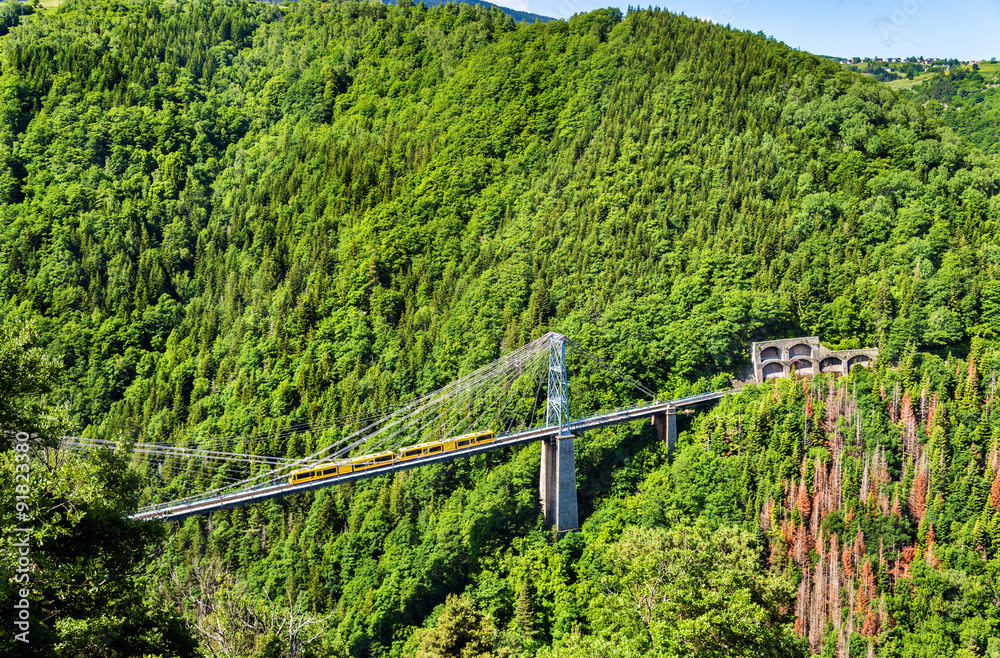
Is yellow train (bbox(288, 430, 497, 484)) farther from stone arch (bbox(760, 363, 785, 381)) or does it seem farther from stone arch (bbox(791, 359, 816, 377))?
stone arch (bbox(791, 359, 816, 377))

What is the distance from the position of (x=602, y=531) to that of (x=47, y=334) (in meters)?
70.3

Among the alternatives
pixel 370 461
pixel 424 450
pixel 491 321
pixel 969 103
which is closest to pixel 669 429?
pixel 424 450

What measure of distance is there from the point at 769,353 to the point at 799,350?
7.14ft

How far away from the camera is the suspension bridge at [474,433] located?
205 ft

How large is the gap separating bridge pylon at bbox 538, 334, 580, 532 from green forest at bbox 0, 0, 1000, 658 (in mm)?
1663

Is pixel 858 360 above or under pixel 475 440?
above

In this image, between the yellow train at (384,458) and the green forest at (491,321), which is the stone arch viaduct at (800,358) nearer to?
the green forest at (491,321)

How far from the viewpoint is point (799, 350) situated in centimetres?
6969

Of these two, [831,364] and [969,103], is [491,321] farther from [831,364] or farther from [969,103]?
[969,103]

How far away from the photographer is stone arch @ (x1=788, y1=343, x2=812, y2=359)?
228 ft

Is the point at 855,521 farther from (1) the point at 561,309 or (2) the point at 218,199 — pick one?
(2) the point at 218,199

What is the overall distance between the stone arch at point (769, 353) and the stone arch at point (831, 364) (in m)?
3.17

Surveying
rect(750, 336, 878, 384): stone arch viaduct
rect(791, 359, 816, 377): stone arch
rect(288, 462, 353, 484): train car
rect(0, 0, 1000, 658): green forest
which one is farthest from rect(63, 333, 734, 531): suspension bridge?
rect(791, 359, 816, 377): stone arch

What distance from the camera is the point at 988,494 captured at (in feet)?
188
